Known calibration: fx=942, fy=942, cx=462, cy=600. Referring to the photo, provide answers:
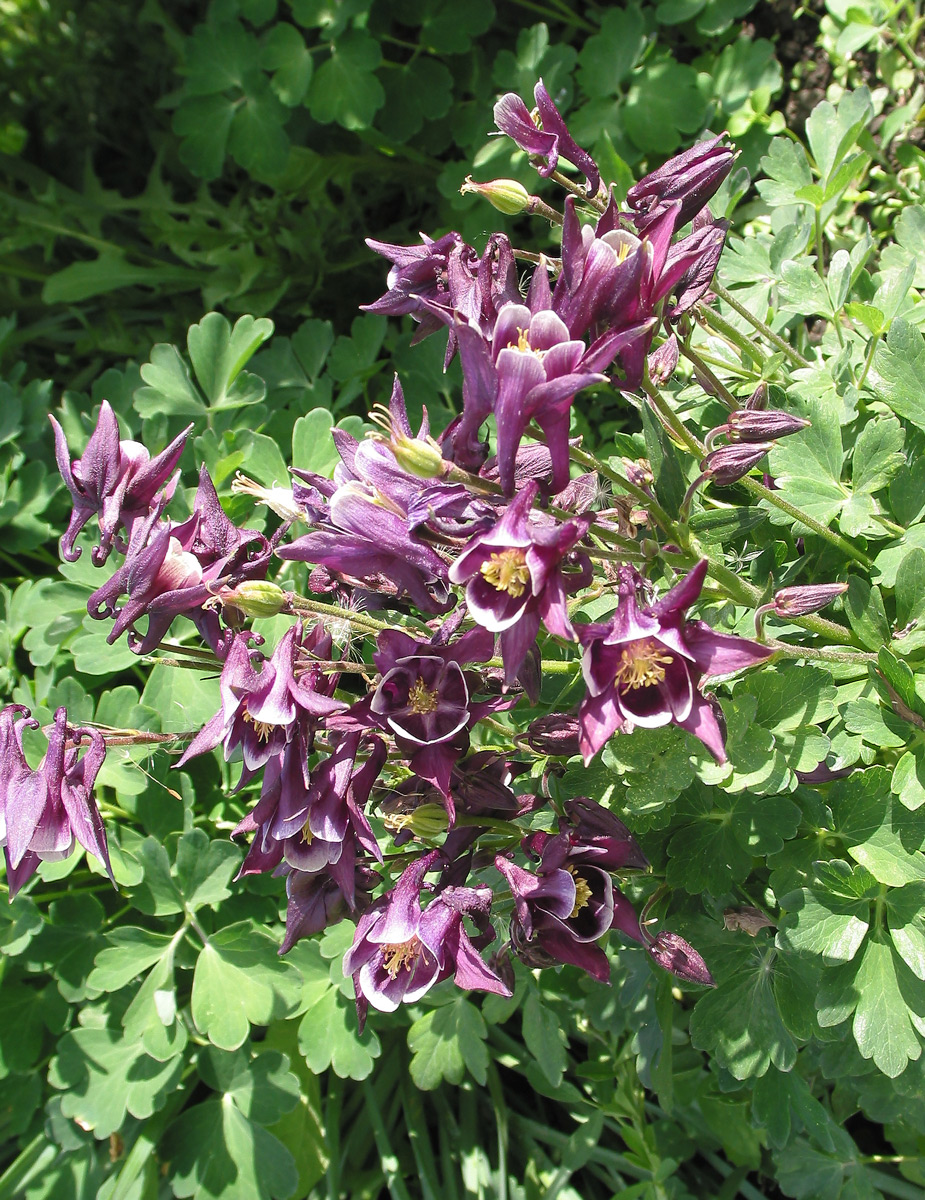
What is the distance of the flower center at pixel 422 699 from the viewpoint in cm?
92

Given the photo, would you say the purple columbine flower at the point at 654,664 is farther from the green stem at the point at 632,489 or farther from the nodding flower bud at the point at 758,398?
the nodding flower bud at the point at 758,398

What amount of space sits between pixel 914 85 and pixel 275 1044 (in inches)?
104

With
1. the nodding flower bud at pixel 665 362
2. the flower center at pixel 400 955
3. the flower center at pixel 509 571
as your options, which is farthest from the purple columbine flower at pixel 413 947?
the nodding flower bud at pixel 665 362

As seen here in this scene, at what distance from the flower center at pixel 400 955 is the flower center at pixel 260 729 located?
25cm

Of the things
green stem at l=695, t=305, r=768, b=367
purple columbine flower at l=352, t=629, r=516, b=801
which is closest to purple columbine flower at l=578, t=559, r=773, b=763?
purple columbine flower at l=352, t=629, r=516, b=801

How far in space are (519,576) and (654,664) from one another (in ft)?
Answer: 0.52

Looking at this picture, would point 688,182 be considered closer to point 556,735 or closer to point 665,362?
point 665,362

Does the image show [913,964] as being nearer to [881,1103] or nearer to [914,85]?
[881,1103]

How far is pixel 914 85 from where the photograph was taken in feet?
7.53

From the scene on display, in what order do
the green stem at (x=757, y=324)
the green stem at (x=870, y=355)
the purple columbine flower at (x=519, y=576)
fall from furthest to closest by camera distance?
1. the green stem at (x=870, y=355)
2. the green stem at (x=757, y=324)
3. the purple columbine flower at (x=519, y=576)

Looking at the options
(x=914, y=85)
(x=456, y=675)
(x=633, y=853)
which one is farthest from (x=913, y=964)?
(x=914, y=85)

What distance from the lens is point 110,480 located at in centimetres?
104

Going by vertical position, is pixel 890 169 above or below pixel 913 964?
above

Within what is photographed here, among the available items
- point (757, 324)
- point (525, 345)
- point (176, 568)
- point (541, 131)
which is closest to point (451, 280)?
point (525, 345)
